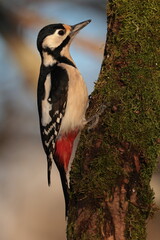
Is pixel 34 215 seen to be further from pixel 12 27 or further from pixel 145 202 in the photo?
pixel 145 202

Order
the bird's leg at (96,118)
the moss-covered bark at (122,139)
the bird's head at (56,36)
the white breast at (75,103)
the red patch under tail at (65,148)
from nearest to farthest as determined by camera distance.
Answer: the moss-covered bark at (122,139) < the bird's leg at (96,118) < the white breast at (75,103) < the red patch under tail at (65,148) < the bird's head at (56,36)

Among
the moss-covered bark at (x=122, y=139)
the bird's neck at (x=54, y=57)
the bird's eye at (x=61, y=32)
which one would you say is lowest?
the moss-covered bark at (x=122, y=139)

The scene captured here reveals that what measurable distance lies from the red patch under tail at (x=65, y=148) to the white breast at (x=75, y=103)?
50 millimetres

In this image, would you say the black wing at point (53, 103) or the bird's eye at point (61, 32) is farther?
the bird's eye at point (61, 32)

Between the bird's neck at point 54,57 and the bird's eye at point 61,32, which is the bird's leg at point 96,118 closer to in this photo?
the bird's neck at point 54,57

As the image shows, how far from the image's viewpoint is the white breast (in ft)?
13.4

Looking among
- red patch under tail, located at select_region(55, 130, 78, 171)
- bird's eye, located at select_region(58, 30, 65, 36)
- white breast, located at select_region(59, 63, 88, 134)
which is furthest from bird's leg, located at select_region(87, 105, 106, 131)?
bird's eye, located at select_region(58, 30, 65, 36)

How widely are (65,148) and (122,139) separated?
Result: 1056 millimetres

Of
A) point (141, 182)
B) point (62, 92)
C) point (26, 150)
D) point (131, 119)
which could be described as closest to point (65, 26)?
point (62, 92)

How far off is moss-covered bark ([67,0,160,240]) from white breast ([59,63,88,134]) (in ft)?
1.36

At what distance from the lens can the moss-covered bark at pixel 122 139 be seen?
308 centimetres

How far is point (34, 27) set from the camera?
6105mm

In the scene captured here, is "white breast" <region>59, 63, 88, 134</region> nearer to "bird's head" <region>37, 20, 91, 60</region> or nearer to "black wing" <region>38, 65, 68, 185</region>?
"black wing" <region>38, 65, 68, 185</region>

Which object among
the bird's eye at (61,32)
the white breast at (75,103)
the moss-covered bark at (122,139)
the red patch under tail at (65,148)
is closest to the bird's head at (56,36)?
the bird's eye at (61,32)
